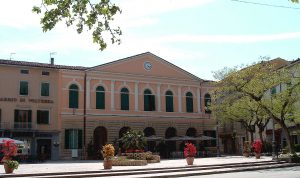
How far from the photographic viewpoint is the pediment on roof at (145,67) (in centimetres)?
4200

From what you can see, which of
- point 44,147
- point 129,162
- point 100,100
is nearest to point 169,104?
point 100,100

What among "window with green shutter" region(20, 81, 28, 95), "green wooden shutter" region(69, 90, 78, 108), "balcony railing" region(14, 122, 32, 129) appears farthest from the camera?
"green wooden shutter" region(69, 90, 78, 108)

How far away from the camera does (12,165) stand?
2086cm

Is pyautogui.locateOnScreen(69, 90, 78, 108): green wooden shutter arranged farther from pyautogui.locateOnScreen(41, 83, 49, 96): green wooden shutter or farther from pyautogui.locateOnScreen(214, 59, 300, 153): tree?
pyautogui.locateOnScreen(214, 59, 300, 153): tree

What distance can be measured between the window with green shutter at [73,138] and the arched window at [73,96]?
237 cm

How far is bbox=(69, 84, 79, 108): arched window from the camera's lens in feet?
130

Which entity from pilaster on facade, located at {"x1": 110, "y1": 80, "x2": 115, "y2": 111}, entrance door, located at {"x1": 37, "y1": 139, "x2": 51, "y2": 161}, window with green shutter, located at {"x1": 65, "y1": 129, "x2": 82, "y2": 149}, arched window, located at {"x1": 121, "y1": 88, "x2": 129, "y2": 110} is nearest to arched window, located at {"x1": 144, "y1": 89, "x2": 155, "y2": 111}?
arched window, located at {"x1": 121, "y1": 88, "x2": 129, "y2": 110}

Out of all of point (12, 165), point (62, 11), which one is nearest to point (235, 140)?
point (12, 165)

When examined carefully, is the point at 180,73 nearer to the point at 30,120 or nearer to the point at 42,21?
the point at 30,120

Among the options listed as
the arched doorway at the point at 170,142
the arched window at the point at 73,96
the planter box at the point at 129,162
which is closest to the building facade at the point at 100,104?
the arched window at the point at 73,96

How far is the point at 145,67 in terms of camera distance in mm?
43719

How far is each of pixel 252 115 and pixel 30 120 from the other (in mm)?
20116

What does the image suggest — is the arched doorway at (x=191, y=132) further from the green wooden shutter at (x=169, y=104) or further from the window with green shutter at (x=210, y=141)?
the green wooden shutter at (x=169, y=104)

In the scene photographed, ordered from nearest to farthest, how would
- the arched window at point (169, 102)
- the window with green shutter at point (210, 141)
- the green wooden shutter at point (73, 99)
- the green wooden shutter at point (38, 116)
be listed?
the green wooden shutter at point (38, 116) < the green wooden shutter at point (73, 99) < the arched window at point (169, 102) < the window with green shutter at point (210, 141)
